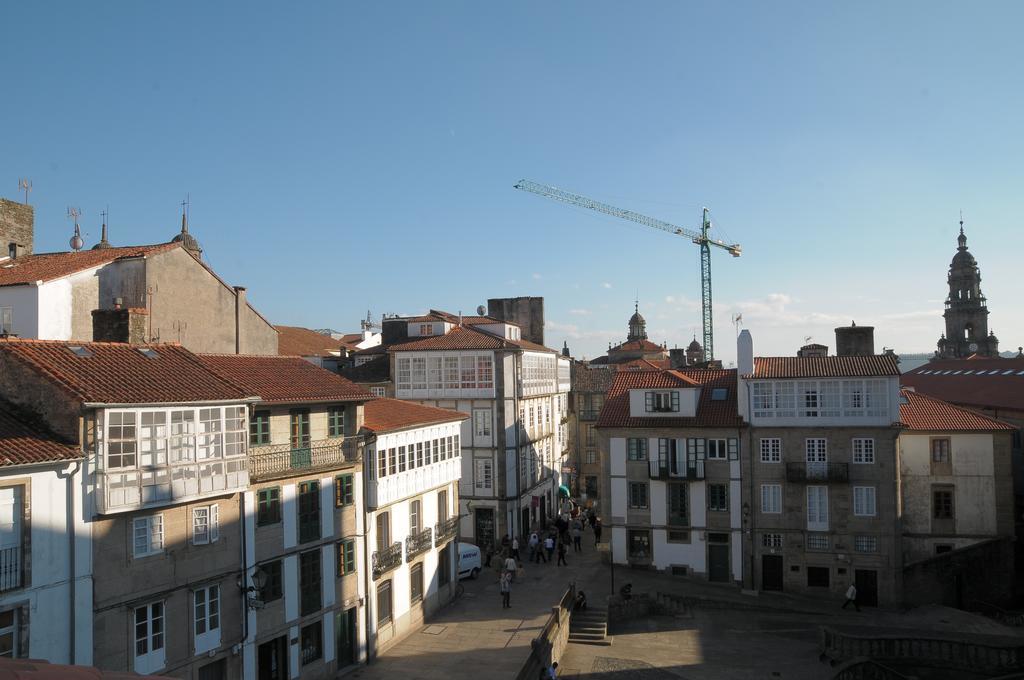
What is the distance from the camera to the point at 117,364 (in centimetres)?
2091

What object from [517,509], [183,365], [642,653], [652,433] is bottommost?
[642,653]

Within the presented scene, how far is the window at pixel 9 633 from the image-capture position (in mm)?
16562

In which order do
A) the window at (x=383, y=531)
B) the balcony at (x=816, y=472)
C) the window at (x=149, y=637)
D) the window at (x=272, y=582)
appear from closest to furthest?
1. the window at (x=149, y=637)
2. the window at (x=272, y=582)
3. the window at (x=383, y=531)
4. the balcony at (x=816, y=472)

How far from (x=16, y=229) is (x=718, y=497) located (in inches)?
1395

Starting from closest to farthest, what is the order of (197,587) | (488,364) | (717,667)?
1. (197,587)
2. (717,667)
3. (488,364)

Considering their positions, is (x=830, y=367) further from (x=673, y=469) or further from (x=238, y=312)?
(x=238, y=312)

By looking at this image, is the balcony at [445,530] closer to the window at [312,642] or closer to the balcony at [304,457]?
the balcony at [304,457]

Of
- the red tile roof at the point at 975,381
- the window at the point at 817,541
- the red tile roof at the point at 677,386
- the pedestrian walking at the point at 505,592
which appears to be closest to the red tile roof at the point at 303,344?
the red tile roof at the point at 677,386

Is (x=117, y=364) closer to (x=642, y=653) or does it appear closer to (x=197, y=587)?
(x=197, y=587)

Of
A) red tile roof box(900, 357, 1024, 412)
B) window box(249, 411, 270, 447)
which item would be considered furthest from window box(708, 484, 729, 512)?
red tile roof box(900, 357, 1024, 412)

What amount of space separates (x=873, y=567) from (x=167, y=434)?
3367 cm

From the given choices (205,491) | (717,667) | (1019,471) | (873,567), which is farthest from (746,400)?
(205,491)

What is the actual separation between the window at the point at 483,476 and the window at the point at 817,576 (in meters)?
18.2

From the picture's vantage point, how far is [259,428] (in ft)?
79.9
